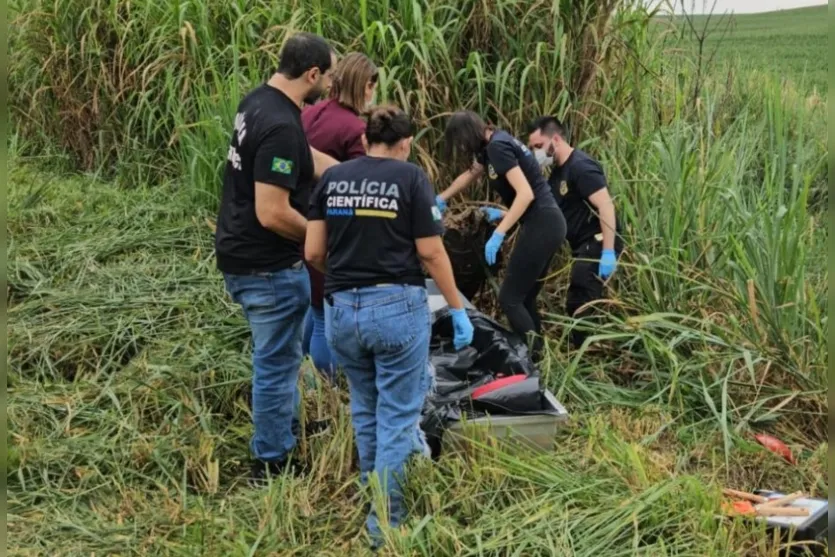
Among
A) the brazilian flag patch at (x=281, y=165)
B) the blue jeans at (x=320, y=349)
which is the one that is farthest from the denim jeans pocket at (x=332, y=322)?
the blue jeans at (x=320, y=349)

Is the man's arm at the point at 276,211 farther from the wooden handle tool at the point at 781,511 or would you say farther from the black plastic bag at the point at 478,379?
the wooden handle tool at the point at 781,511

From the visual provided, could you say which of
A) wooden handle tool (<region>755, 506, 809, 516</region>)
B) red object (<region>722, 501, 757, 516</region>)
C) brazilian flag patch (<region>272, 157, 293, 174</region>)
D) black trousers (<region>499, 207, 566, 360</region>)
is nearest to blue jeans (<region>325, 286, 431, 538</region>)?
brazilian flag patch (<region>272, 157, 293, 174</region>)

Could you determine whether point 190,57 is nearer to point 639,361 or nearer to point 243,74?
point 243,74

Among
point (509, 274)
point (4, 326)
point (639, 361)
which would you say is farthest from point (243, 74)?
point (4, 326)

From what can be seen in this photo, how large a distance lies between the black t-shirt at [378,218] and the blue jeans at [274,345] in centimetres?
41

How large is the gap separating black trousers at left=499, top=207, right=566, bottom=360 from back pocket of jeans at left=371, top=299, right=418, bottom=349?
1.55 m

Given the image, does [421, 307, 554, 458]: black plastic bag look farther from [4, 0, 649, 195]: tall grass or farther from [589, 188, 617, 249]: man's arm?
[4, 0, 649, 195]: tall grass

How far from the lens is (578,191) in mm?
4500

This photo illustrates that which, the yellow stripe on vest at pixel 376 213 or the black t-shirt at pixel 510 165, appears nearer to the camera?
the yellow stripe on vest at pixel 376 213

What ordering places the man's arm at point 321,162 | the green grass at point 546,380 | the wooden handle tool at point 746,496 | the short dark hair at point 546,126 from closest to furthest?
the green grass at point 546,380 < the wooden handle tool at point 746,496 < the man's arm at point 321,162 < the short dark hair at point 546,126

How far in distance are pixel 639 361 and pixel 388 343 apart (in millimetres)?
1810

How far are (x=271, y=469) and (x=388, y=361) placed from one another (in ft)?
2.84

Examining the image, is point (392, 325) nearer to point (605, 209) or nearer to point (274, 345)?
point (274, 345)

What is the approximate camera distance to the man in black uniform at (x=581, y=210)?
14.4 feet
